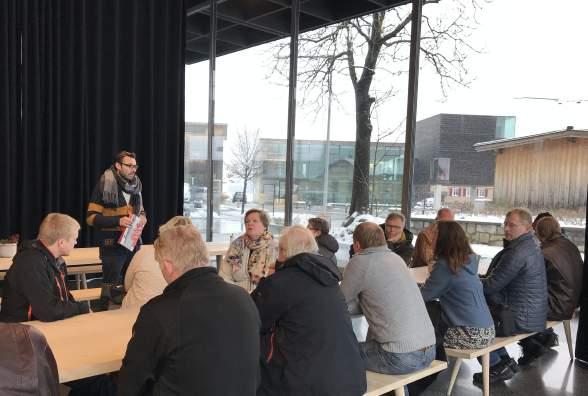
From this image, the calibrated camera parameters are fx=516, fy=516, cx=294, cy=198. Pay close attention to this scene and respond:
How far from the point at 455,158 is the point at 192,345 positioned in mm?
4428

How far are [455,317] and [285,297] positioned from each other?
1.48m

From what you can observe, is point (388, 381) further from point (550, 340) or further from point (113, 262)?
point (550, 340)

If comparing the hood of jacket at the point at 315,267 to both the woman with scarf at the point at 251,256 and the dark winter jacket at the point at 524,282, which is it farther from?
the dark winter jacket at the point at 524,282

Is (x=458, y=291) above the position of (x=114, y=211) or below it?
below

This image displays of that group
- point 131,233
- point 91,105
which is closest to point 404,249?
point 131,233

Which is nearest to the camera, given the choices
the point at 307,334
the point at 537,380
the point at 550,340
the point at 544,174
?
the point at 307,334

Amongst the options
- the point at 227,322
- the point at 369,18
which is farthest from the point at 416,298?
the point at 369,18

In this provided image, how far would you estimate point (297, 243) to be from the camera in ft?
7.19

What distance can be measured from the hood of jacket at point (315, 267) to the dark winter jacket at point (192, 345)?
0.50m

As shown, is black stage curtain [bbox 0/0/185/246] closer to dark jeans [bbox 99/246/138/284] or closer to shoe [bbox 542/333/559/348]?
dark jeans [bbox 99/246/138/284]

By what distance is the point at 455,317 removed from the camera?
10.0 ft

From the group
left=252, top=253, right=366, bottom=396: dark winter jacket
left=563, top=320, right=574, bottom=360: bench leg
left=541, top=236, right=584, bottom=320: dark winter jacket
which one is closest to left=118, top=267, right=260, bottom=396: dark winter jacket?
left=252, top=253, right=366, bottom=396: dark winter jacket

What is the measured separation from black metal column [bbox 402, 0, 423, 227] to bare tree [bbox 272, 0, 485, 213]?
0.07 m

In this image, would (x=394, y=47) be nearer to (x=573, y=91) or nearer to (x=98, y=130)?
(x=573, y=91)
